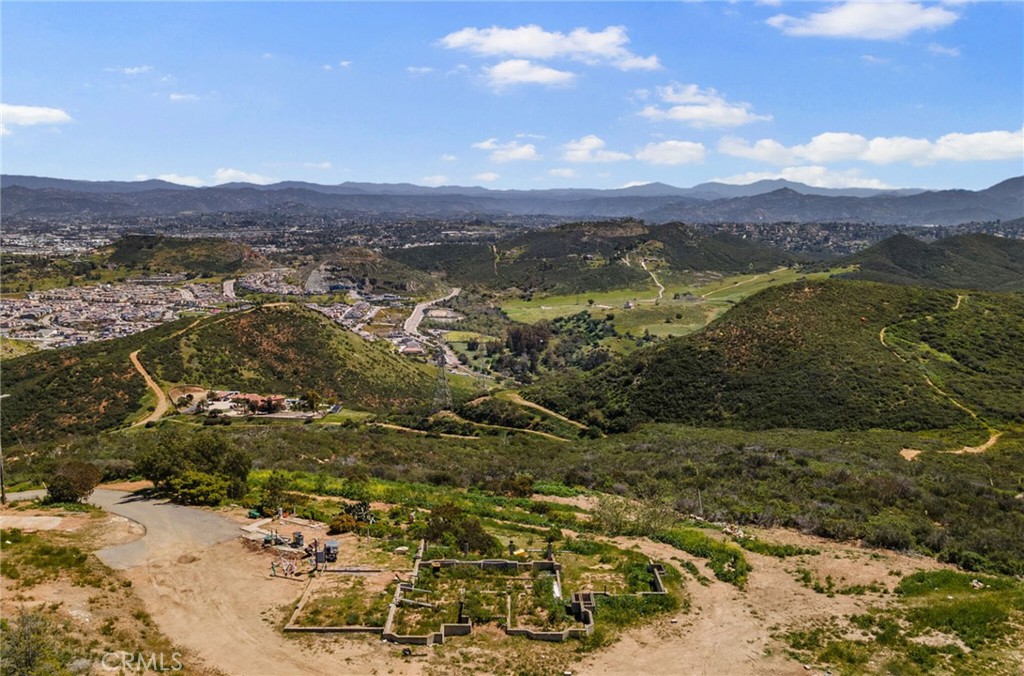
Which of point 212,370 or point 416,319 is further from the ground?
point 212,370

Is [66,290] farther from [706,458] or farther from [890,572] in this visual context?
[890,572]

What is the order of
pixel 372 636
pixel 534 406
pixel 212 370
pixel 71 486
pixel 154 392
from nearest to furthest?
pixel 372 636, pixel 71 486, pixel 154 392, pixel 534 406, pixel 212 370

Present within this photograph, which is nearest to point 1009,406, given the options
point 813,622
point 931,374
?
point 931,374

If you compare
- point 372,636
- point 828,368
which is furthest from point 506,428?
point 372,636

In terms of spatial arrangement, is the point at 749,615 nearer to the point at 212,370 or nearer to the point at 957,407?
the point at 957,407

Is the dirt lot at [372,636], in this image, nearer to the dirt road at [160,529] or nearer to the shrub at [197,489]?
the dirt road at [160,529]

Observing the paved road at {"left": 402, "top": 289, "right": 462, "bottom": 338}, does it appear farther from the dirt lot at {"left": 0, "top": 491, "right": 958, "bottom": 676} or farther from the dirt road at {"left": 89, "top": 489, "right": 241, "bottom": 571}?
the dirt lot at {"left": 0, "top": 491, "right": 958, "bottom": 676}
